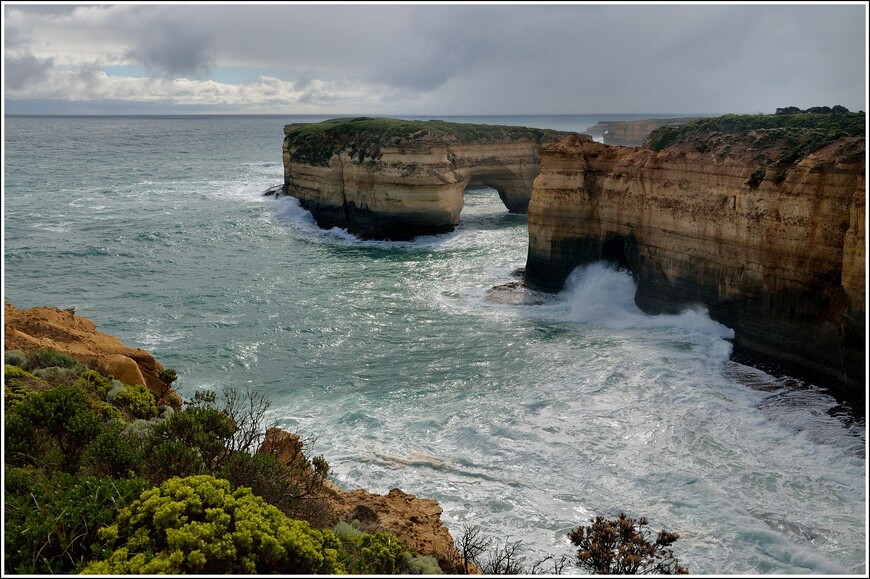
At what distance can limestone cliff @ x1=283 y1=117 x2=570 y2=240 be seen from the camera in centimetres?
4400

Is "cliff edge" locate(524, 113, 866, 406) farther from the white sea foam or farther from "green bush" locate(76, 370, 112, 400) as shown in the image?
"green bush" locate(76, 370, 112, 400)

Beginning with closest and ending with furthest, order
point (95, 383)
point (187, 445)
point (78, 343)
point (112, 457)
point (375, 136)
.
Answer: point (112, 457) → point (187, 445) → point (95, 383) → point (78, 343) → point (375, 136)

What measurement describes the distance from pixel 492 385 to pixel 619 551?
32.0 ft

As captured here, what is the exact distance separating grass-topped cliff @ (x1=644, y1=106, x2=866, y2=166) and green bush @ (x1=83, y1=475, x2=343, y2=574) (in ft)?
61.2

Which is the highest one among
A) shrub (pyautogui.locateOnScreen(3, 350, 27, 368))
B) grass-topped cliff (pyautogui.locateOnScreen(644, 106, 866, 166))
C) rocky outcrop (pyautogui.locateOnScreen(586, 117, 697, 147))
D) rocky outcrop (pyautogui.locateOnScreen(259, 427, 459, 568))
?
rocky outcrop (pyautogui.locateOnScreen(586, 117, 697, 147))

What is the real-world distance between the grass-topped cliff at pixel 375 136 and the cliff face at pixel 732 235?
1793cm

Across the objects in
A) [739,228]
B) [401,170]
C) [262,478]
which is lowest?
[262,478]

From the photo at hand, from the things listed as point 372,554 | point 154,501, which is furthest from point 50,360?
point 372,554

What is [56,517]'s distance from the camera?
8781 millimetres

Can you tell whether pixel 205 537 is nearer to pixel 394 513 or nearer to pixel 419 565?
pixel 419 565

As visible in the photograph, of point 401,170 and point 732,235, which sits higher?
point 401,170

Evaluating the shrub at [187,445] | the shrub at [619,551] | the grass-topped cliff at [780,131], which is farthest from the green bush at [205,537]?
the grass-topped cliff at [780,131]

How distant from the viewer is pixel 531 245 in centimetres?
3100

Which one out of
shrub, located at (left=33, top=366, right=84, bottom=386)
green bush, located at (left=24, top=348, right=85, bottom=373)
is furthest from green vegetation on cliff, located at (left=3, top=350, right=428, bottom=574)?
green bush, located at (left=24, top=348, right=85, bottom=373)
